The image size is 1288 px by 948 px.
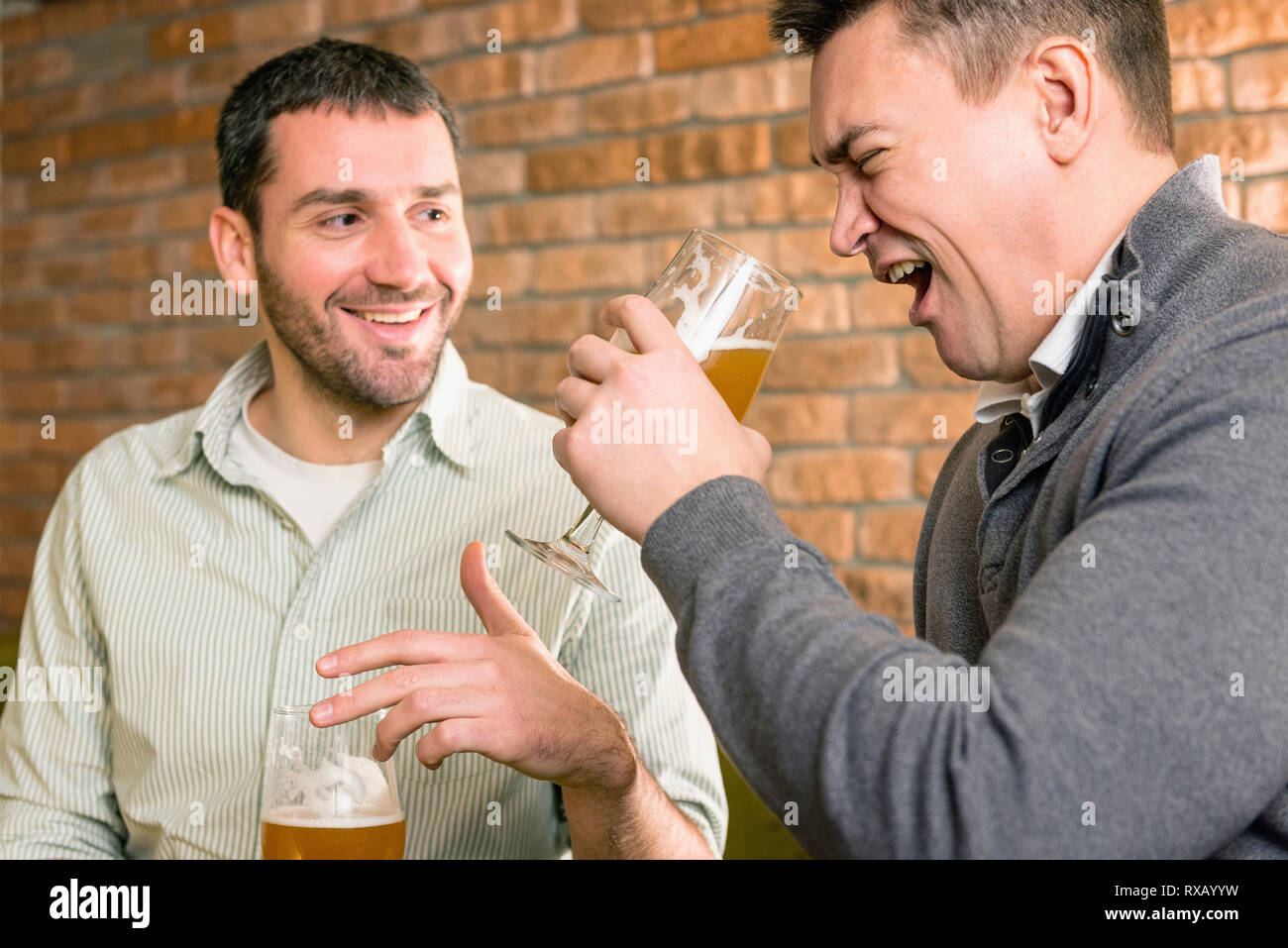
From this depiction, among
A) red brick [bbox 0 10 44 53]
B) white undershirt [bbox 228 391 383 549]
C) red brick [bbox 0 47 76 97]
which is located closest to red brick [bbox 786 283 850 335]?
white undershirt [bbox 228 391 383 549]

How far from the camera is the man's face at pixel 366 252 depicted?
5.18 ft

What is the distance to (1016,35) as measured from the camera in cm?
89

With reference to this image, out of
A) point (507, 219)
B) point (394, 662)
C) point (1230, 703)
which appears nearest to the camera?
point (1230, 703)

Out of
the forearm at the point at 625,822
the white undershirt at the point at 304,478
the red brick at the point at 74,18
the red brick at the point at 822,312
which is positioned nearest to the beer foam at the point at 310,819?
the forearm at the point at 625,822

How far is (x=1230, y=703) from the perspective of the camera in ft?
1.94

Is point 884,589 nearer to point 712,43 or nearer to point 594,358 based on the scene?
point 712,43

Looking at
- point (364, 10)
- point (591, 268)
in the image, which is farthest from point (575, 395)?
point (364, 10)

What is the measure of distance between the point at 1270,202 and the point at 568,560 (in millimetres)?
1252

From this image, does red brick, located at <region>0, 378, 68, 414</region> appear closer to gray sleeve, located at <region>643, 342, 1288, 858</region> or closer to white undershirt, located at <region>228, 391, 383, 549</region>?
white undershirt, located at <region>228, 391, 383, 549</region>

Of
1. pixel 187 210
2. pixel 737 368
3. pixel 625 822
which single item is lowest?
pixel 625 822

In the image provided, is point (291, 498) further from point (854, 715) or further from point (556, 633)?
point (854, 715)
